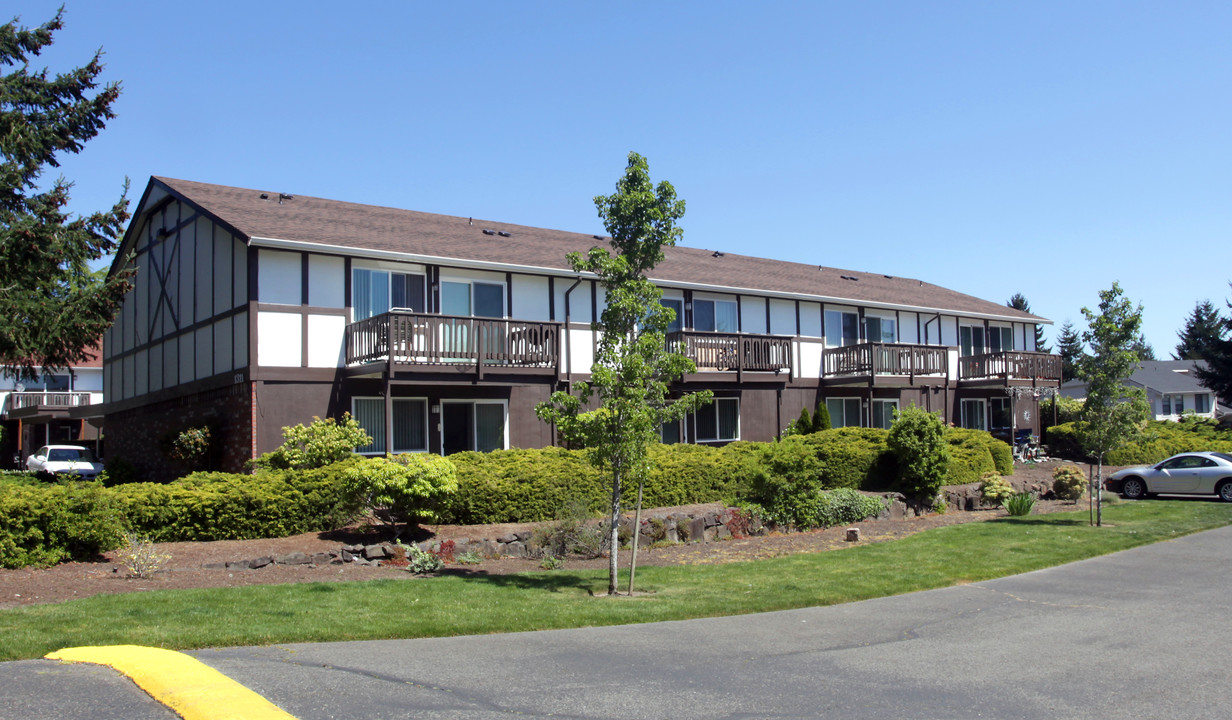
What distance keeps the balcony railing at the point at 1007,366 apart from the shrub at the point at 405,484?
23644 millimetres

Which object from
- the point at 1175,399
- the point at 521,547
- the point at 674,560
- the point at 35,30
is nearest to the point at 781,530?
the point at 674,560

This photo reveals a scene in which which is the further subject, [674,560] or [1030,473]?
[1030,473]

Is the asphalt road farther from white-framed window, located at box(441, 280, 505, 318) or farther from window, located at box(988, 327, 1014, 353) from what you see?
window, located at box(988, 327, 1014, 353)

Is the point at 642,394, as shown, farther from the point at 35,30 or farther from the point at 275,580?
the point at 35,30

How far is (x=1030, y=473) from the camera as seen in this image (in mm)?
27938

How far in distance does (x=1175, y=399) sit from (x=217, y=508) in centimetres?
6642

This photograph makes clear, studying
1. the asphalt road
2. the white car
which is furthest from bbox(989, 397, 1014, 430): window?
the white car

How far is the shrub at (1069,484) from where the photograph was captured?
961 inches

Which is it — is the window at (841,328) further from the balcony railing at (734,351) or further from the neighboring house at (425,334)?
the balcony railing at (734,351)

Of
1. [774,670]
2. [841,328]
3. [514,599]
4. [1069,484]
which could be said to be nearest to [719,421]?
[841,328]

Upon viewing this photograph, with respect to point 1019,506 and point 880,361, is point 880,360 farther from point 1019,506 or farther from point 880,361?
point 1019,506

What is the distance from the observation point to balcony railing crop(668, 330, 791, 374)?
2453 centimetres

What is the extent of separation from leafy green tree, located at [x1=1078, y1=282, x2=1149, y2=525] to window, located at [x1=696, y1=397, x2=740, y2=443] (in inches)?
388

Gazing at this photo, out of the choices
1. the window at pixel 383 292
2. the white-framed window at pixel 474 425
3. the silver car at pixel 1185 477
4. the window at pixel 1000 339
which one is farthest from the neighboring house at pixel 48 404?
the silver car at pixel 1185 477
